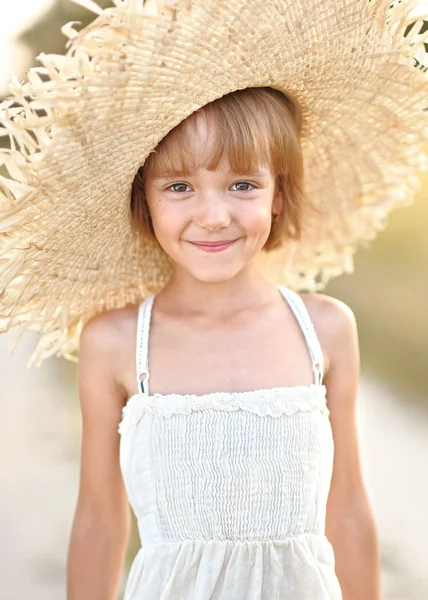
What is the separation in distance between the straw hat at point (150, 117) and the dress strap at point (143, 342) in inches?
3.6

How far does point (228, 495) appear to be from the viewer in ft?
5.40

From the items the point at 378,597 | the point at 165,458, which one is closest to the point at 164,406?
the point at 165,458

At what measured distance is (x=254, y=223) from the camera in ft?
5.44

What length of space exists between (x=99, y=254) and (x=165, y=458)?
0.40 metres

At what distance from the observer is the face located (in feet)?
5.30

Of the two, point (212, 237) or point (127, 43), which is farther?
point (212, 237)

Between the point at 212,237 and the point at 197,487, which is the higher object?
the point at 212,237

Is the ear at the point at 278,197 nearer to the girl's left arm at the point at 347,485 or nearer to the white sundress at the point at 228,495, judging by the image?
the girl's left arm at the point at 347,485

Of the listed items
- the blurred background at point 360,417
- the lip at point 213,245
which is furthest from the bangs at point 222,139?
the blurred background at point 360,417

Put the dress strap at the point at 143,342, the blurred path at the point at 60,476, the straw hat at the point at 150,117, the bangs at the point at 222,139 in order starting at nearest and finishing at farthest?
1. the straw hat at the point at 150,117
2. the bangs at the point at 222,139
3. the dress strap at the point at 143,342
4. the blurred path at the point at 60,476

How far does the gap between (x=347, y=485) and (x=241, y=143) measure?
70 centimetres

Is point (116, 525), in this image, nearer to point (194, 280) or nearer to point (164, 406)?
point (164, 406)

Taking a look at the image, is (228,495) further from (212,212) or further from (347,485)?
(212,212)

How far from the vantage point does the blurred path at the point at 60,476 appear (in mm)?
3225
